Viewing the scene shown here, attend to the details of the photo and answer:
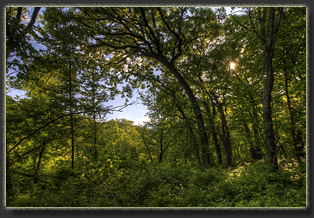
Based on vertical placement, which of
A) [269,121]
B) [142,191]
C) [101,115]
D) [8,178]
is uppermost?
[101,115]

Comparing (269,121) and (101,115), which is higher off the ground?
(101,115)

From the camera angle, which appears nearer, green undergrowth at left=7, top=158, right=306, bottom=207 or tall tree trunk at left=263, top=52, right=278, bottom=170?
green undergrowth at left=7, top=158, right=306, bottom=207

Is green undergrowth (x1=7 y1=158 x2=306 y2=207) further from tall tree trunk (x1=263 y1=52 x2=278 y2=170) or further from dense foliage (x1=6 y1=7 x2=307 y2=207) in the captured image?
tall tree trunk (x1=263 y1=52 x2=278 y2=170)

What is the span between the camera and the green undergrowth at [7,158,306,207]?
2344mm

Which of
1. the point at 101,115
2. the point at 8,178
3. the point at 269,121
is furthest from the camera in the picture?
the point at 269,121

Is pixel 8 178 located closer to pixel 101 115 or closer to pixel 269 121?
pixel 101 115

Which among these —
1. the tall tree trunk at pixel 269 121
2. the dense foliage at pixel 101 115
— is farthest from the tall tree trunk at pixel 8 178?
the tall tree trunk at pixel 269 121

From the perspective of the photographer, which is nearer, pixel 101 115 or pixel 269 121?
pixel 101 115

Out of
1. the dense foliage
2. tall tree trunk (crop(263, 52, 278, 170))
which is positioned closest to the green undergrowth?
the dense foliage

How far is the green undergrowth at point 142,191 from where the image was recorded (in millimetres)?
2344

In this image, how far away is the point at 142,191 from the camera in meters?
3.59

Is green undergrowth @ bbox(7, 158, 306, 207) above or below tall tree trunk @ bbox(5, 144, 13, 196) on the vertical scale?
below

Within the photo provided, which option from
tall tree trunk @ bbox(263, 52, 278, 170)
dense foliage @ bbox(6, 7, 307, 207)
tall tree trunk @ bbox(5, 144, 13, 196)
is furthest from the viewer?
tall tree trunk @ bbox(263, 52, 278, 170)

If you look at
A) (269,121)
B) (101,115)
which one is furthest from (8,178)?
(269,121)
